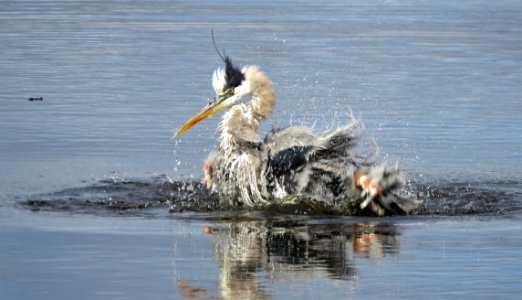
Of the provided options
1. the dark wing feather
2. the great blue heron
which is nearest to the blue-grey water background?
the great blue heron

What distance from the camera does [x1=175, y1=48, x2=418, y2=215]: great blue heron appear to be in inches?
441

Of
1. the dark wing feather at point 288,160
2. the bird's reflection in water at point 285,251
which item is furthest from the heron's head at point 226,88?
the bird's reflection in water at point 285,251

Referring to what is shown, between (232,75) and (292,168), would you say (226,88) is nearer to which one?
(232,75)

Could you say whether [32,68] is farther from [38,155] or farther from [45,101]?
[38,155]

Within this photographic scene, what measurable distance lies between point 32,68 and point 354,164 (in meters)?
8.92

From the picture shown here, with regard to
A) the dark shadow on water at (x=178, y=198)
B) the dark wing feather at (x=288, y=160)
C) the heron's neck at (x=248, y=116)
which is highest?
the heron's neck at (x=248, y=116)

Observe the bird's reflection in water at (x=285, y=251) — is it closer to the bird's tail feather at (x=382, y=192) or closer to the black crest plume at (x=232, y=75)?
the bird's tail feather at (x=382, y=192)

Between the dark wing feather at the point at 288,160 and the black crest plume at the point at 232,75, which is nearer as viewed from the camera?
the dark wing feather at the point at 288,160

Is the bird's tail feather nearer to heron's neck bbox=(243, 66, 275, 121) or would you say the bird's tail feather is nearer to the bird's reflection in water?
the bird's reflection in water

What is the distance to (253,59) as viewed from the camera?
2020 cm

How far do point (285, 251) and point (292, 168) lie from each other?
2313 mm

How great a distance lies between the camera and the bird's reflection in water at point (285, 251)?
27.1 feet

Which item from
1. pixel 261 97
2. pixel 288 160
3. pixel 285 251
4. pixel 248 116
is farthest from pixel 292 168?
pixel 285 251

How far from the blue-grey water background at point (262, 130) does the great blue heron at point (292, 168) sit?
30 cm
